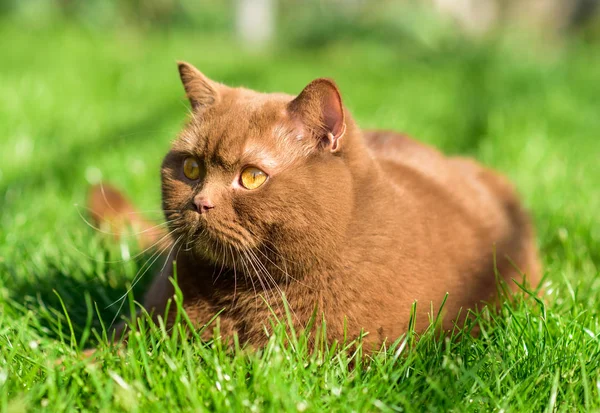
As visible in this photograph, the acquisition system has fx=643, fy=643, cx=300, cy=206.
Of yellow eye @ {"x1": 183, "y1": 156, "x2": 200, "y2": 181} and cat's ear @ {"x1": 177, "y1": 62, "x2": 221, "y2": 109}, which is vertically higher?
cat's ear @ {"x1": 177, "y1": 62, "x2": 221, "y2": 109}

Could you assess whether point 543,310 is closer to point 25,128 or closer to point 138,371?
point 138,371

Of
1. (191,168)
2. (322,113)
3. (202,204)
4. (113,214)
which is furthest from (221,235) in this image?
(113,214)

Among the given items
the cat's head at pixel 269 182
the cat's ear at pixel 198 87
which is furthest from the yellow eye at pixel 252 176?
the cat's ear at pixel 198 87

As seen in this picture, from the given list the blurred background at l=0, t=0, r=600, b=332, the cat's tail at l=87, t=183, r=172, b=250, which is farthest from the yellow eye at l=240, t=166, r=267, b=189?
the cat's tail at l=87, t=183, r=172, b=250

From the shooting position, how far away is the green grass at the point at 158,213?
4.68 ft

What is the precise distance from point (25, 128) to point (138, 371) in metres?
2.71

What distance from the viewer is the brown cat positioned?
5.17 feet

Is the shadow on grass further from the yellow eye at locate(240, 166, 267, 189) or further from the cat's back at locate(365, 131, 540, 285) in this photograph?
the cat's back at locate(365, 131, 540, 285)

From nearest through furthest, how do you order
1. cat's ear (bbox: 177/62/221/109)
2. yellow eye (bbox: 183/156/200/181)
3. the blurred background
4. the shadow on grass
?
yellow eye (bbox: 183/156/200/181), cat's ear (bbox: 177/62/221/109), the shadow on grass, the blurred background

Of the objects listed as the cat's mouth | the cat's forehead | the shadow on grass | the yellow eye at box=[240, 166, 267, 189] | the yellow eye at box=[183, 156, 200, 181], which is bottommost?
the shadow on grass

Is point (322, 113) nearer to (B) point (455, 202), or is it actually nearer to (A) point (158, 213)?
(B) point (455, 202)

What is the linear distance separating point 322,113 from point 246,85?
3.09 meters

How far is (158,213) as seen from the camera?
2168 millimetres

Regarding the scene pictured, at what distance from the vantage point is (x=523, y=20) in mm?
10227
